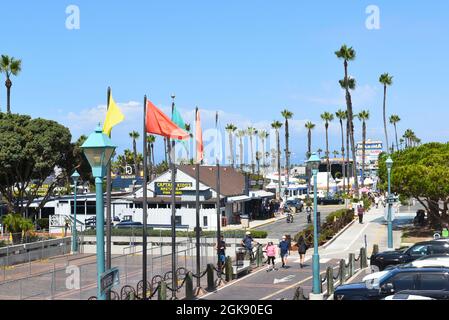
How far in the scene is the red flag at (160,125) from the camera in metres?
19.6

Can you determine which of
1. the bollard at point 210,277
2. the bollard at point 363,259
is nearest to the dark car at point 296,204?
the bollard at point 363,259

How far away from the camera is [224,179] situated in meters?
61.6

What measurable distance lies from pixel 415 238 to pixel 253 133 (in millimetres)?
160097

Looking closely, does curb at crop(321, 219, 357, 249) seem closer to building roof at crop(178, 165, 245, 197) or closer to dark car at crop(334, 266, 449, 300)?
building roof at crop(178, 165, 245, 197)

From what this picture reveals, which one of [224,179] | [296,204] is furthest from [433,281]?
[296,204]

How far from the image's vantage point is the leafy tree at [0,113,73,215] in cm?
4519

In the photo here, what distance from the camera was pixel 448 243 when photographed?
25250 mm

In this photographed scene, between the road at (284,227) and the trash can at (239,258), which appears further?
the road at (284,227)

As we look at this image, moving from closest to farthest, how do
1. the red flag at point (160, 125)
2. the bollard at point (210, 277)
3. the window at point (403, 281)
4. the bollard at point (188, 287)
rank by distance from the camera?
the window at point (403, 281), the red flag at point (160, 125), the bollard at point (188, 287), the bollard at point (210, 277)

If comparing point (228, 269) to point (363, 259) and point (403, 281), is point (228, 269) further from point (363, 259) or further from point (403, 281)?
point (403, 281)

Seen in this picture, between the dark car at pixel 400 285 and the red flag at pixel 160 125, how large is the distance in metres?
7.71

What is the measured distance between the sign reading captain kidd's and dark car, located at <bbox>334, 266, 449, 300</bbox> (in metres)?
38.2

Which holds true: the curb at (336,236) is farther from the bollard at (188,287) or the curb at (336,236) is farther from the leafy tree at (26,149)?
the leafy tree at (26,149)
